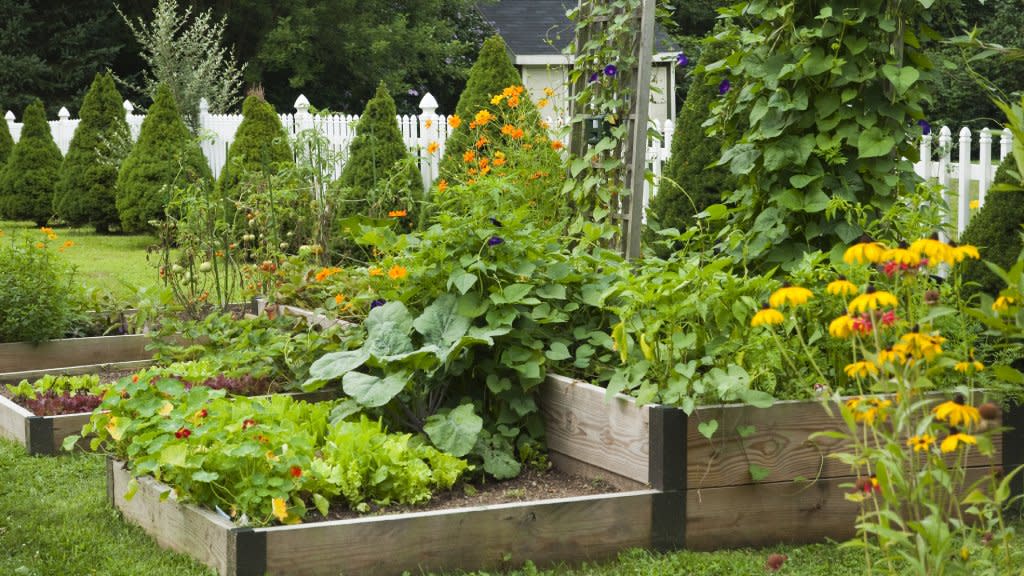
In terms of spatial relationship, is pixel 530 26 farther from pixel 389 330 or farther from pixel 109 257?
pixel 389 330

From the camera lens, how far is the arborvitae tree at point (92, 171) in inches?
597

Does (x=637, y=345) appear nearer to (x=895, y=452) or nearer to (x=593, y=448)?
(x=593, y=448)

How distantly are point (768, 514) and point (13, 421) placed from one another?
3.24 metres

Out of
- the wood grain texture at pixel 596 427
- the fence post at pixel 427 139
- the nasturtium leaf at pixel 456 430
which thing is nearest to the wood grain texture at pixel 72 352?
the nasturtium leaf at pixel 456 430

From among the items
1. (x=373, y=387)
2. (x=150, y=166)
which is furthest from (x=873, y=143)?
(x=150, y=166)

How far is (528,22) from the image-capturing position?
28453 mm

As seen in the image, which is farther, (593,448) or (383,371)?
(383,371)

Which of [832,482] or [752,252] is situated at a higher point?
[752,252]

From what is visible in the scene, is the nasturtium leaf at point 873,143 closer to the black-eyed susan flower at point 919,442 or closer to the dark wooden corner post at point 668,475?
the dark wooden corner post at point 668,475

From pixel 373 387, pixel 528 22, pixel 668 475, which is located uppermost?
pixel 528 22

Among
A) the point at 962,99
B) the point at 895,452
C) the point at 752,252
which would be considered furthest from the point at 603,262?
the point at 962,99

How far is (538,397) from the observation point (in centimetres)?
404

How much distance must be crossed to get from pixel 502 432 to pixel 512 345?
0.31 m

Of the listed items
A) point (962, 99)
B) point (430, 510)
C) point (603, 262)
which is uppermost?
point (962, 99)
